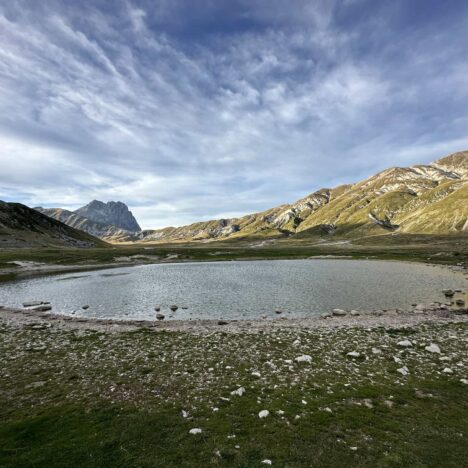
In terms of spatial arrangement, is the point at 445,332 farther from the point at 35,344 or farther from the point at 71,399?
the point at 35,344

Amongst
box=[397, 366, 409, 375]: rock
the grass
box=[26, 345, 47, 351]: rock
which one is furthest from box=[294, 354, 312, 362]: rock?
box=[26, 345, 47, 351]: rock

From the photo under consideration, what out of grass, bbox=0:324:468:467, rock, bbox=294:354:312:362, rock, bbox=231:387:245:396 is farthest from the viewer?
rock, bbox=294:354:312:362

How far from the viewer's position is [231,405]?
15766 millimetres

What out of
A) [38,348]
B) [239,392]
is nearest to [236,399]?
[239,392]

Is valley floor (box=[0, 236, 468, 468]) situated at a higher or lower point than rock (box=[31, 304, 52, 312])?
higher

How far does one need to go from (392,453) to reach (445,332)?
74.8 feet

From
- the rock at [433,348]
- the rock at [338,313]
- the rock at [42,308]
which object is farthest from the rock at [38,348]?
the rock at [338,313]

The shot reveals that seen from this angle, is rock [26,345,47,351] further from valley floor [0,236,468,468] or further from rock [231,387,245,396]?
rock [231,387,245,396]

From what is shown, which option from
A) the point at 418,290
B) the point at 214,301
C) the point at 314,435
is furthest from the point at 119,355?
the point at 418,290

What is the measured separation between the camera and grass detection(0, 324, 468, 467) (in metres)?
12.1

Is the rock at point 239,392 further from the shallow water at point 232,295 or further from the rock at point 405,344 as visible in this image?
the shallow water at point 232,295

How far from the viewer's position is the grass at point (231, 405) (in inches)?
476

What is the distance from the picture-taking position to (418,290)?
5928 cm

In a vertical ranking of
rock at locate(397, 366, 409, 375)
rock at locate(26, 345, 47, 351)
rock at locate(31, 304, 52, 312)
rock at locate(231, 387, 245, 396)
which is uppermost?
rock at locate(231, 387, 245, 396)
